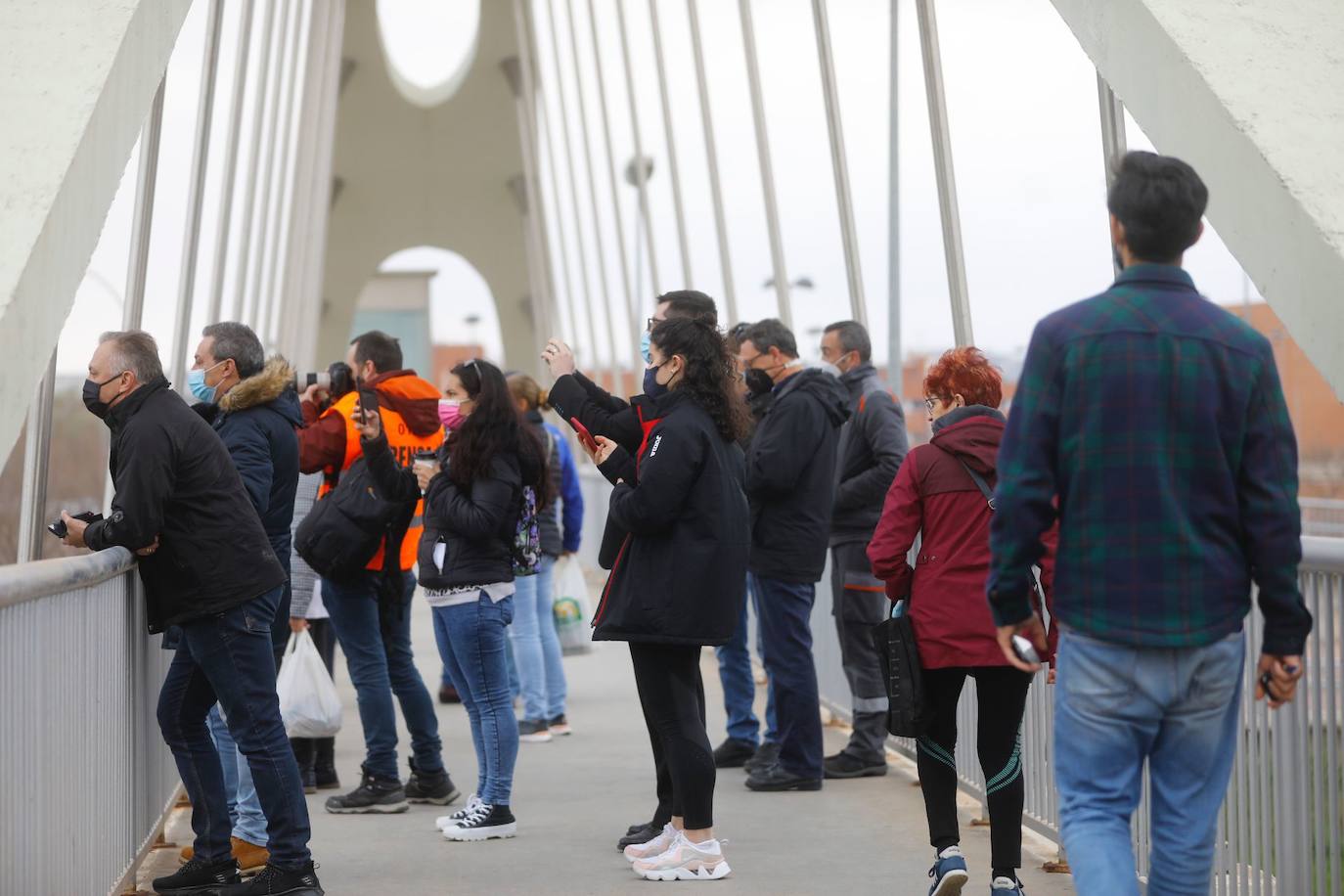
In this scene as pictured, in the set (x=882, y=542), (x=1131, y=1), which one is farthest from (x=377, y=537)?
(x=1131, y=1)

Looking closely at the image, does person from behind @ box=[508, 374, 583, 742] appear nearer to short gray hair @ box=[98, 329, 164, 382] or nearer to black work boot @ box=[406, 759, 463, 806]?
black work boot @ box=[406, 759, 463, 806]

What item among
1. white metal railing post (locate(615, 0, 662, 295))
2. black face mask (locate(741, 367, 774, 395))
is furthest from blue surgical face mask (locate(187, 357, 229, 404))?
white metal railing post (locate(615, 0, 662, 295))

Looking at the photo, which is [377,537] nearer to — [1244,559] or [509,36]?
[1244,559]

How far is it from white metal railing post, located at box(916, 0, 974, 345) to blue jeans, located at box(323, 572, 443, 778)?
7.71ft

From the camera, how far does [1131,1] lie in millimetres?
4141

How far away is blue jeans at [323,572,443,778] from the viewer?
18.5 feet

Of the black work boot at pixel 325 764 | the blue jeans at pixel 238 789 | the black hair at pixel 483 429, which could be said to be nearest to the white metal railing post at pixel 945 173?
the black hair at pixel 483 429

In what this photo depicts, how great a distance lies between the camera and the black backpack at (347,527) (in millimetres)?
5449

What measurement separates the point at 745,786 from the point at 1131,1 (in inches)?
122

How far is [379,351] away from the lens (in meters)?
5.69

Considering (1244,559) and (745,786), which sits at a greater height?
(1244,559)

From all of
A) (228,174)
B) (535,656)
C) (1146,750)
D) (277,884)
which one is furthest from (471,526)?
(228,174)

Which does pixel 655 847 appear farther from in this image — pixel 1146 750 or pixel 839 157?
pixel 839 157

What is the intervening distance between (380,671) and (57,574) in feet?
6.83
